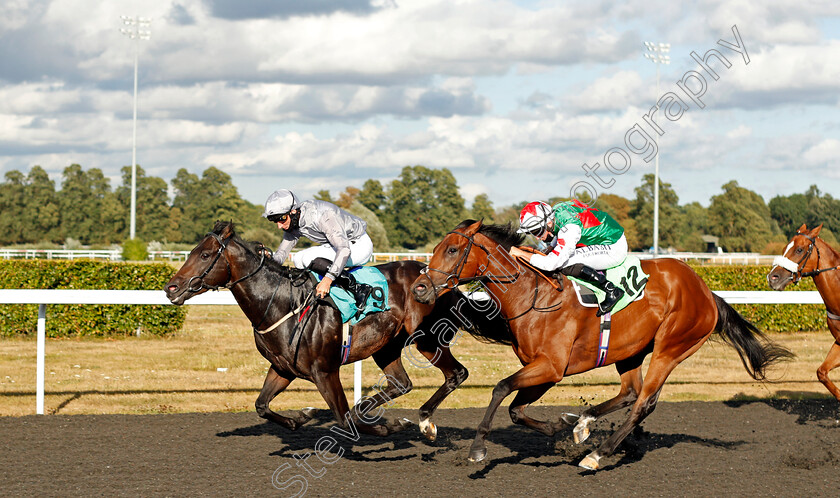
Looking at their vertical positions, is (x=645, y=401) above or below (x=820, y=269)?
below

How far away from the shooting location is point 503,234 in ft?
16.2

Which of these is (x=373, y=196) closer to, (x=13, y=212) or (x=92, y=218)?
(x=92, y=218)

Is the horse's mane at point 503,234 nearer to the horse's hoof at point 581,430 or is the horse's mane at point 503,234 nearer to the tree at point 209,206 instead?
the horse's hoof at point 581,430

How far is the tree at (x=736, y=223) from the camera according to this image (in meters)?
46.4

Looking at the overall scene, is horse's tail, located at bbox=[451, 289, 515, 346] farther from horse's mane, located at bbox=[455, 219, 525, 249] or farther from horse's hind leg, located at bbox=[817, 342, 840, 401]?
horse's hind leg, located at bbox=[817, 342, 840, 401]

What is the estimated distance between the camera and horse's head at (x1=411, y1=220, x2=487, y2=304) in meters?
4.39

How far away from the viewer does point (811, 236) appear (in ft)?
21.3

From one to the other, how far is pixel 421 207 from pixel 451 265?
44.9 meters

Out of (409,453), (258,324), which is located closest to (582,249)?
(409,453)

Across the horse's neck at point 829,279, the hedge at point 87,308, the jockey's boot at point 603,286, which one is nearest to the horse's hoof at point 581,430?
the jockey's boot at point 603,286

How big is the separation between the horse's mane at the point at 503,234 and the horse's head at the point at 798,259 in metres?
2.63

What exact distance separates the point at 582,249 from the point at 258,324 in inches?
83.0

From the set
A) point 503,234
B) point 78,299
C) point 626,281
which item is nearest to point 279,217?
point 503,234

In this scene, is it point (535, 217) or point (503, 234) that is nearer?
point (535, 217)
